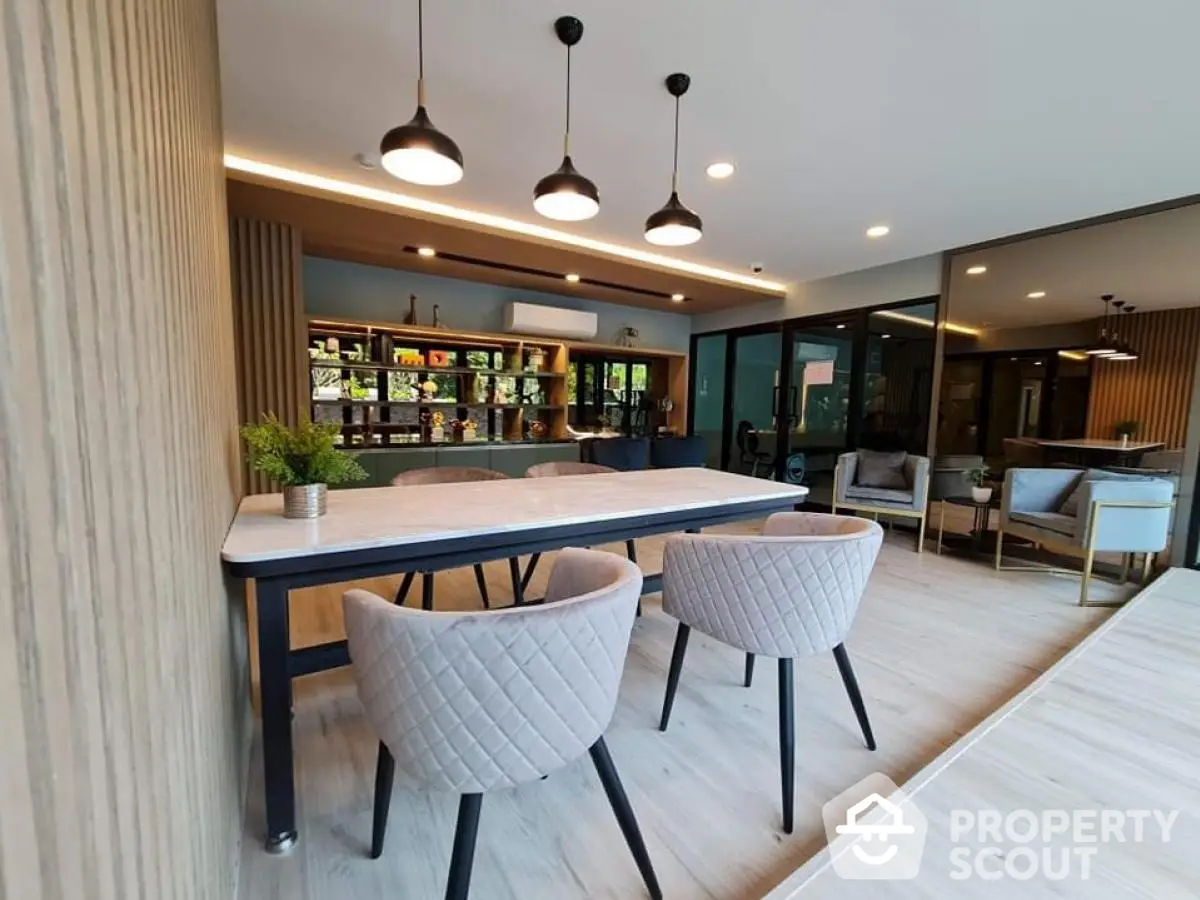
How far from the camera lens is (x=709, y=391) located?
7254mm

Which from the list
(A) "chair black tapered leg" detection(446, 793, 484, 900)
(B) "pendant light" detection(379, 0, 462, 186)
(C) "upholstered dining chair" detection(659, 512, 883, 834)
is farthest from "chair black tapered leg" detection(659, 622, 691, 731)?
(B) "pendant light" detection(379, 0, 462, 186)

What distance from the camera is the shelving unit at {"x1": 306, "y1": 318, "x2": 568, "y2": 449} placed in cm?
478

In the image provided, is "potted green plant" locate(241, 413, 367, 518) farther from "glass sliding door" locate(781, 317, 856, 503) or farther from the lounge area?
"glass sliding door" locate(781, 317, 856, 503)

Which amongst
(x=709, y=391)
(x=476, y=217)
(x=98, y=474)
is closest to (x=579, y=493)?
(x=98, y=474)

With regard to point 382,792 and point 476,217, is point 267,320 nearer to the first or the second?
point 476,217

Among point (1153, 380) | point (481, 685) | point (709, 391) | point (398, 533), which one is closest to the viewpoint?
point (481, 685)

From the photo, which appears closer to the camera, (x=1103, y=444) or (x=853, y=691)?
(x=853, y=691)

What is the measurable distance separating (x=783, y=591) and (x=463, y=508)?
113 centimetres

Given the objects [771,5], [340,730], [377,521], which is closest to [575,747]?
[377,521]

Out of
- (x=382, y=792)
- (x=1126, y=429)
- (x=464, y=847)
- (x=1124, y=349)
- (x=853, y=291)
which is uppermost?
(x=853, y=291)

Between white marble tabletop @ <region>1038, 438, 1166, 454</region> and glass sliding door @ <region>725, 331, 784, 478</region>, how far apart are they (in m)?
2.67

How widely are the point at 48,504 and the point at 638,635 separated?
274cm

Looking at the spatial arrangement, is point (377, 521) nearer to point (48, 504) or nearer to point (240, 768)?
point (240, 768)

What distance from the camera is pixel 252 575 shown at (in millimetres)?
1350
